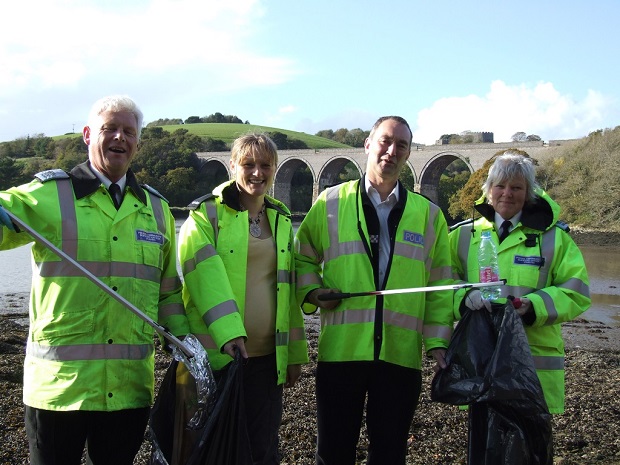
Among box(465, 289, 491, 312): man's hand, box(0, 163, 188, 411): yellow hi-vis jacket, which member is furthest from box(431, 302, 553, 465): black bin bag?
box(0, 163, 188, 411): yellow hi-vis jacket

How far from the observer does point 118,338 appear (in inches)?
122

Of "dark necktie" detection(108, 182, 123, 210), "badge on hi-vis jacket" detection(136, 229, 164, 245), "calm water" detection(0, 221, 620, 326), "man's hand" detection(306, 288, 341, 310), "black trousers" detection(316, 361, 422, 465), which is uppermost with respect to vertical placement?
"dark necktie" detection(108, 182, 123, 210)

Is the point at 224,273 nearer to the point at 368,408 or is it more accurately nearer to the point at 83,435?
the point at 83,435

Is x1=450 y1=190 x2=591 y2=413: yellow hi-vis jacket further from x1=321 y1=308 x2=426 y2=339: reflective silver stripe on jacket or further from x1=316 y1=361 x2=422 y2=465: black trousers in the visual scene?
x1=316 y1=361 x2=422 y2=465: black trousers

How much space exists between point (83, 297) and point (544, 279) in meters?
2.59

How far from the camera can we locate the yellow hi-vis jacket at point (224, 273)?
335 cm

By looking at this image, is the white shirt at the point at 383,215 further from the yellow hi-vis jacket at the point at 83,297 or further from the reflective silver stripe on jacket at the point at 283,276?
the yellow hi-vis jacket at the point at 83,297

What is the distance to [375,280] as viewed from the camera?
12.4 ft

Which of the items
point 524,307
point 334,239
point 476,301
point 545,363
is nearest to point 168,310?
point 334,239

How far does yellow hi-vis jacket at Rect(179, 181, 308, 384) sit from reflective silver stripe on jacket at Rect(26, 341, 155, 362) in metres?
0.44

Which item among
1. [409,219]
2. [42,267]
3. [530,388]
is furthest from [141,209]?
[530,388]

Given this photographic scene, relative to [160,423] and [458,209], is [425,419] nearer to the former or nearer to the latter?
[160,423]

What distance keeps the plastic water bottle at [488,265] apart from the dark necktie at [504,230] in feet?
0.29

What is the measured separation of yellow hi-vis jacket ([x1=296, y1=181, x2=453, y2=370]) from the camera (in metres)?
3.75
